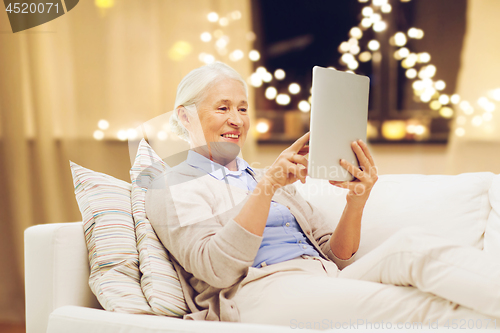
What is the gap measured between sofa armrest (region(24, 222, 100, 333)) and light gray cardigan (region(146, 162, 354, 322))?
8.8 inches

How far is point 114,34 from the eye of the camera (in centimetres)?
223

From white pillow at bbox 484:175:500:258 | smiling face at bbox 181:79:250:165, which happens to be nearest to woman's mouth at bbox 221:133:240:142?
smiling face at bbox 181:79:250:165

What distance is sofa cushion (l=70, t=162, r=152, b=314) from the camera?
902 millimetres

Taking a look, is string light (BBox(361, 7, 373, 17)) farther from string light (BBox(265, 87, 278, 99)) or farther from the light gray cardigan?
the light gray cardigan

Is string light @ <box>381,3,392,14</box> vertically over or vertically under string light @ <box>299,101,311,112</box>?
over

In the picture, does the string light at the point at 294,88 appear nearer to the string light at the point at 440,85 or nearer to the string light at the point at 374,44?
the string light at the point at 374,44

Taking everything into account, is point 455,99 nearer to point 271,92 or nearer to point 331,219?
point 271,92

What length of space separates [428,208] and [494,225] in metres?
0.21

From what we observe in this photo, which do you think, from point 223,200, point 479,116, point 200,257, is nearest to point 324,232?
point 223,200

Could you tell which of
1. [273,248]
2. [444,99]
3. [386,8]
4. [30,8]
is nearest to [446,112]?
[444,99]

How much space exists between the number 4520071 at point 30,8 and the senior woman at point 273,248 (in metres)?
1.48

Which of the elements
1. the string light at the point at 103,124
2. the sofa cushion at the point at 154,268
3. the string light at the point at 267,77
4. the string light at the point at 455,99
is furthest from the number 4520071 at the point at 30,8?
the string light at the point at 455,99

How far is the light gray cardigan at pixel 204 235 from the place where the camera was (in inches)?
33.9

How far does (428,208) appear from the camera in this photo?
126 cm
